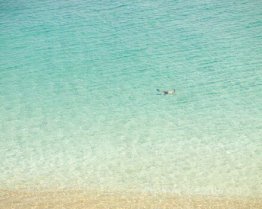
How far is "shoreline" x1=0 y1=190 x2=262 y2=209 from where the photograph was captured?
3303mm

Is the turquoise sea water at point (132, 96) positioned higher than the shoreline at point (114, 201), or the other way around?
the shoreline at point (114, 201)

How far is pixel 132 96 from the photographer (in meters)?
5.38

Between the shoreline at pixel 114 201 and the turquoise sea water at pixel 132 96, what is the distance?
0.49ft

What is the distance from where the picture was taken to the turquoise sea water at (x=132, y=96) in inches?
156

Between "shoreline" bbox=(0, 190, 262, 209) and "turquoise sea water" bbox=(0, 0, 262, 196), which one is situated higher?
"shoreline" bbox=(0, 190, 262, 209)

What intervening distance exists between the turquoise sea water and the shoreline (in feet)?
0.49

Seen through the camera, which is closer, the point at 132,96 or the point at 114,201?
the point at 114,201

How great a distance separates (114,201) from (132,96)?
2195 mm

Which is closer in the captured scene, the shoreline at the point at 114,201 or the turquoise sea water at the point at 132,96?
the shoreline at the point at 114,201

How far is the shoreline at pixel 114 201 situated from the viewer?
3.30 m

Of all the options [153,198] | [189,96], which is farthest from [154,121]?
[153,198]

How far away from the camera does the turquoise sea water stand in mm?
3959

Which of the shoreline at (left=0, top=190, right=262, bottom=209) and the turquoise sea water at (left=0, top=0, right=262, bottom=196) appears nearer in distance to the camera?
the shoreline at (left=0, top=190, right=262, bottom=209)

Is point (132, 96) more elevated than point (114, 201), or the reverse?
point (114, 201)
